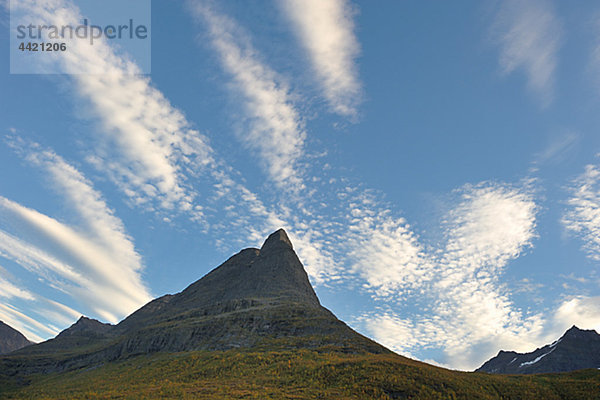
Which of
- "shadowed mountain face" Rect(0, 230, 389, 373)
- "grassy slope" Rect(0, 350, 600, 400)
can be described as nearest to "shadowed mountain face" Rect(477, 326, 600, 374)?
"shadowed mountain face" Rect(0, 230, 389, 373)

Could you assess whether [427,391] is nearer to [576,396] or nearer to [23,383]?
[576,396]

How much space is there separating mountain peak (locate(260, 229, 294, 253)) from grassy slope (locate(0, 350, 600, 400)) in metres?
91.5

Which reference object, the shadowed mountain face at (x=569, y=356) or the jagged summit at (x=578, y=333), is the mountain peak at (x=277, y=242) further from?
the jagged summit at (x=578, y=333)

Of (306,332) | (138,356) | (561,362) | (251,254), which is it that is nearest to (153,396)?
(306,332)

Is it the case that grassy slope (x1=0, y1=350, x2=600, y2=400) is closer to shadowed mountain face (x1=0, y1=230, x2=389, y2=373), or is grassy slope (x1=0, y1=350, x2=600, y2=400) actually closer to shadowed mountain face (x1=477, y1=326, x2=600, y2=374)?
shadowed mountain face (x1=0, y1=230, x2=389, y2=373)

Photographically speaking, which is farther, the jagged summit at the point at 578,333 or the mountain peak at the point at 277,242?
the jagged summit at the point at 578,333

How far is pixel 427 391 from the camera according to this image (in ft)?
131

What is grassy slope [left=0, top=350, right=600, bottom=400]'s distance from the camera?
40625 mm

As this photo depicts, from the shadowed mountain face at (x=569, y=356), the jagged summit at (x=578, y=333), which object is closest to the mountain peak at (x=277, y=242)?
the shadowed mountain face at (x=569, y=356)

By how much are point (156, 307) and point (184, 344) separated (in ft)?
361

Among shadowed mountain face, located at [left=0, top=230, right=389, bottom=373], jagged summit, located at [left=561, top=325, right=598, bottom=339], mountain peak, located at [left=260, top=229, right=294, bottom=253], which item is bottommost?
shadowed mountain face, located at [left=0, top=230, right=389, bottom=373]

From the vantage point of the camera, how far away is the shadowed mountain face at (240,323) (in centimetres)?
7362

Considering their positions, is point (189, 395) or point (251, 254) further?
point (251, 254)

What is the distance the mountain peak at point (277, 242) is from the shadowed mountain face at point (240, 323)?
492 mm
